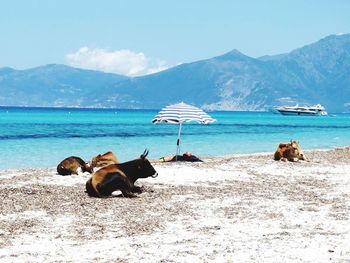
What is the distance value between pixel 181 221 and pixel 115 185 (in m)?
3.54

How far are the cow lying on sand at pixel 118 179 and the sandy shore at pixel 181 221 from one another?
330 mm

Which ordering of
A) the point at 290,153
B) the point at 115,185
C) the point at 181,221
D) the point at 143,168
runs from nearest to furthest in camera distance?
1. the point at 181,221
2. the point at 115,185
3. the point at 143,168
4. the point at 290,153

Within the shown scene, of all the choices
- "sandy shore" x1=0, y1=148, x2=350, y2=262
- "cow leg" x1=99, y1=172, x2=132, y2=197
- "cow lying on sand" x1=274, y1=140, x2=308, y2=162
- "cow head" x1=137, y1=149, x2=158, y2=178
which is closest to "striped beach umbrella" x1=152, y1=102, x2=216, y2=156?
"cow lying on sand" x1=274, y1=140, x2=308, y2=162

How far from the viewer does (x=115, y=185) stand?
1541 centimetres

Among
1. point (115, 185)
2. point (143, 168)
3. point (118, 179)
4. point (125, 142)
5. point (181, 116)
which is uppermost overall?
point (181, 116)

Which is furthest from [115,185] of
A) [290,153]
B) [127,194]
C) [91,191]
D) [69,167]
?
[290,153]

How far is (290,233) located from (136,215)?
3.32m

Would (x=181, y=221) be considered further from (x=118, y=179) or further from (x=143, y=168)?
(x=143, y=168)

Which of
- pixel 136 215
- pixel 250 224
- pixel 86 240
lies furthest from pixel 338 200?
pixel 86 240

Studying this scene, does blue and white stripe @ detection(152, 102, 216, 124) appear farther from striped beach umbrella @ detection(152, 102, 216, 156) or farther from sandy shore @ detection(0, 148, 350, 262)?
sandy shore @ detection(0, 148, 350, 262)

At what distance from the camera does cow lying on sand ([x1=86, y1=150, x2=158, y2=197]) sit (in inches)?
604

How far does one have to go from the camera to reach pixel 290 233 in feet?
36.4

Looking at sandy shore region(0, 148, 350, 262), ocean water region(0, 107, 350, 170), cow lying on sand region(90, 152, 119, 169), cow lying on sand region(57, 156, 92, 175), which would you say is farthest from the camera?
ocean water region(0, 107, 350, 170)

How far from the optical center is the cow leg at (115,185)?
15.3 m
